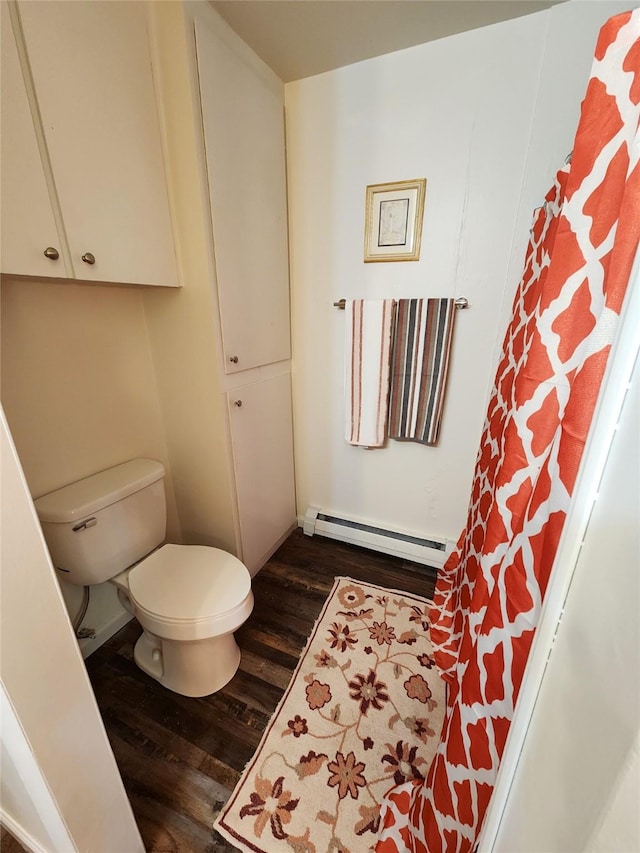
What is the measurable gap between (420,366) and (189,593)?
4.12 feet

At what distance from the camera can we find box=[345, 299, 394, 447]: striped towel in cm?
150

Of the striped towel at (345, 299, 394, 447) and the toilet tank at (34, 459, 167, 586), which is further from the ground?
the striped towel at (345, 299, 394, 447)

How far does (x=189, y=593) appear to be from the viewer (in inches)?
45.0

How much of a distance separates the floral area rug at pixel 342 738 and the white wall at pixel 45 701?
0.38 meters

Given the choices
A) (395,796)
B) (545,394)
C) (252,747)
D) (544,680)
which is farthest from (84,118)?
(395,796)

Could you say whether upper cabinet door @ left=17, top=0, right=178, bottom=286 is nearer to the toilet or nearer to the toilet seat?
the toilet

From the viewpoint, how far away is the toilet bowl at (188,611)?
3.52 ft

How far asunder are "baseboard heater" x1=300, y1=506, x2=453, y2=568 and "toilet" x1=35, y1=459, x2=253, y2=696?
2.51 feet

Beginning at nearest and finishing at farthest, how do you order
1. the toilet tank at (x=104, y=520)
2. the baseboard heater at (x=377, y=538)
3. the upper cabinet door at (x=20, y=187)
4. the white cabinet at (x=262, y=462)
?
the upper cabinet door at (x=20, y=187) < the toilet tank at (x=104, y=520) < the white cabinet at (x=262, y=462) < the baseboard heater at (x=377, y=538)

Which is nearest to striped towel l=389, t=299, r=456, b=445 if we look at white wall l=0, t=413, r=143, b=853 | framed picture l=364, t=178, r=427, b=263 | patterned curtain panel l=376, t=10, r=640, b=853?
framed picture l=364, t=178, r=427, b=263

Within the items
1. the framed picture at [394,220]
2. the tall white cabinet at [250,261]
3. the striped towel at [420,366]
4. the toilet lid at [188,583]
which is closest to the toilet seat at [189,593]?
the toilet lid at [188,583]

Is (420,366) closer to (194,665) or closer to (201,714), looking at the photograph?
(194,665)

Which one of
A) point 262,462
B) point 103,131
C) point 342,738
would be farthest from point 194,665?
point 103,131

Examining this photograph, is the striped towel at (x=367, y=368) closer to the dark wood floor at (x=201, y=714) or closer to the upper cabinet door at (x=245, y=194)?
the upper cabinet door at (x=245, y=194)
